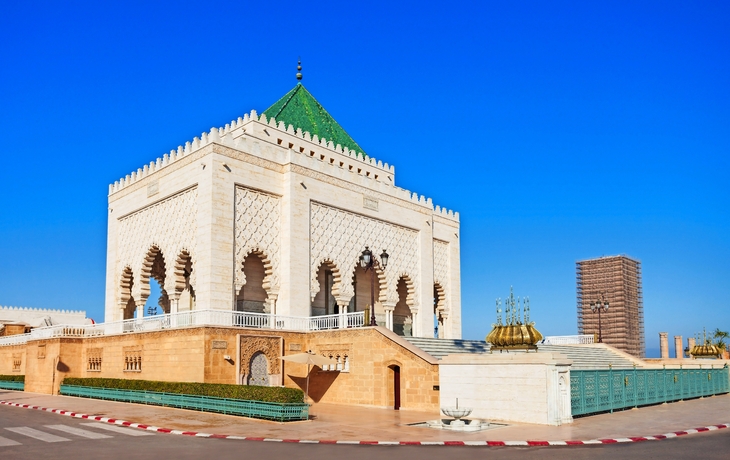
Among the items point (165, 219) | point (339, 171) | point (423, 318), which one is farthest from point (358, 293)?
point (165, 219)

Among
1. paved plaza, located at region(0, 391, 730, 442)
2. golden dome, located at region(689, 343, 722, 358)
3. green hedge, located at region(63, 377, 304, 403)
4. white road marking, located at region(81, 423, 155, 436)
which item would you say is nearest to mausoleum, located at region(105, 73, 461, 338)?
green hedge, located at region(63, 377, 304, 403)

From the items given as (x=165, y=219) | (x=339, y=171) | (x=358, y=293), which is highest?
(x=339, y=171)

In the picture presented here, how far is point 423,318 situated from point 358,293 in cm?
340

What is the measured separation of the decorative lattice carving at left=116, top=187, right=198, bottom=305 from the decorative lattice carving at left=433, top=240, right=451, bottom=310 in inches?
546

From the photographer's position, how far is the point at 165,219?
26.6 m

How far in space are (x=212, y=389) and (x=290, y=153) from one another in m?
11.6

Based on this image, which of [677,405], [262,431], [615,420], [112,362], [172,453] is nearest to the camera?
[172,453]

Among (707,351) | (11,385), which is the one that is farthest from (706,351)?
(11,385)

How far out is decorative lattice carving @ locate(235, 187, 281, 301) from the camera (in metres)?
24.6

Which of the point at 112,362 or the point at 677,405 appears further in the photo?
the point at 112,362

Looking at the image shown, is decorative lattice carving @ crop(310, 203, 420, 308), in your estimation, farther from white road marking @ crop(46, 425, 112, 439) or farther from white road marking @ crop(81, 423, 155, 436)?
white road marking @ crop(46, 425, 112, 439)

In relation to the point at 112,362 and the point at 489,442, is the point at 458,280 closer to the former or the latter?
the point at 112,362

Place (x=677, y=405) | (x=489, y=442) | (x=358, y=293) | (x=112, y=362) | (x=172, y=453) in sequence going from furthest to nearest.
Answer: (x=358, y=293) < (x=112, y=362) < (x=677, y=405) < (x=489, y=442) < (x=172, y=453)

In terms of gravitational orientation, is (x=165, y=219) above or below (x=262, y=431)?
above
